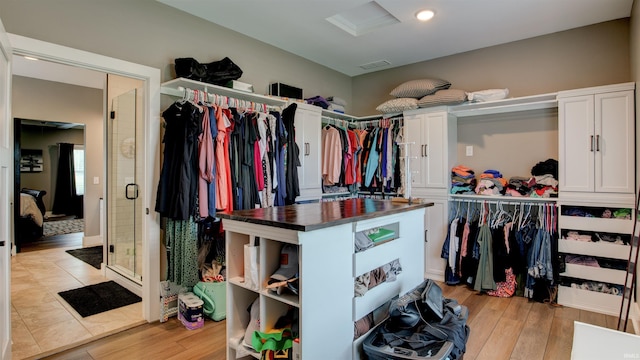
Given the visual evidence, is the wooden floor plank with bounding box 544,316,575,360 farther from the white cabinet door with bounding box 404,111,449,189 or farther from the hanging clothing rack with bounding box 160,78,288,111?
the hanging clothing rack with bounding box 160,78,288,111

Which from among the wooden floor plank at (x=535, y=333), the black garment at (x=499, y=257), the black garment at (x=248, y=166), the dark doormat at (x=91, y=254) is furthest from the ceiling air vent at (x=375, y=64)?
the dark doormat at (x=91, y=254)

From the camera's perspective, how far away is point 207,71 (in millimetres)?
2928

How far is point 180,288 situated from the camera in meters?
3.04

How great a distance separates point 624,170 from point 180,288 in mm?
4086

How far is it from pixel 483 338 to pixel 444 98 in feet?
8.07

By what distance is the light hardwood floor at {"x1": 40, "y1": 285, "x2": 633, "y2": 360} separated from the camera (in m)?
2.33

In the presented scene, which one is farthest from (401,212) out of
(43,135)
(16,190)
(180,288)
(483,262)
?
(43,135)

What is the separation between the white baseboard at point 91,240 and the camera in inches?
219

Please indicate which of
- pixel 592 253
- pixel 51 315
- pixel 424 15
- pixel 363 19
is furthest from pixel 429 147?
pixel 51 315

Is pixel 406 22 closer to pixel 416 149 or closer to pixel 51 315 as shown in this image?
pixel 416 149

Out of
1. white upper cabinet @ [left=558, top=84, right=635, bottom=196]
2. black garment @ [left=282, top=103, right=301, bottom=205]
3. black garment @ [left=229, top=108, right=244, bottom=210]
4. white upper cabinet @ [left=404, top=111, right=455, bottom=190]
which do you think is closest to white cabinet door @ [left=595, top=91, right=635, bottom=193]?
white upper cabinet @ [left=558, top=84, right=635, bottom=196]

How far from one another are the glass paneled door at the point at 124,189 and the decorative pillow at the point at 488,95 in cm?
358

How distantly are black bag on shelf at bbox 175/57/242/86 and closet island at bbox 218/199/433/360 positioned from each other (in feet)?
4.85

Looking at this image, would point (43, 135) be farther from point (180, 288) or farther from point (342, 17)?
point (342, 17)
